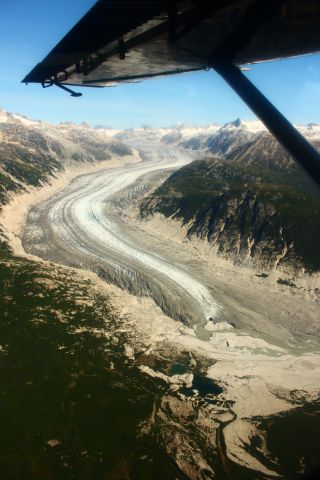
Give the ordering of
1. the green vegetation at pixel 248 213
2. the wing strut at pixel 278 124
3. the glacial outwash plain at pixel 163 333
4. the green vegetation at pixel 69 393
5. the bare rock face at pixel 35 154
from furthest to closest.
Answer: the bare rock face at pixel 35 154 < the green vegetation at pixel 248 213 < the glacial outwash plain at pixel 163 333 < the green vegetation at pixel 69 393 < the wing strut at pixel 278 124

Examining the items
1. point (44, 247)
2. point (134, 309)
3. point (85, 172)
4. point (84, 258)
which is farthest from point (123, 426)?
point (85, 172)

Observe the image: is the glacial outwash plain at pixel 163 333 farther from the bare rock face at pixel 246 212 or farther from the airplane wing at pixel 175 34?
the airplane wing at pixel 175 34

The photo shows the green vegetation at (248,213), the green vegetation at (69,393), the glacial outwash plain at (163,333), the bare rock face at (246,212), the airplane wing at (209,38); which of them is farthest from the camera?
the green vegetation at (248,213)

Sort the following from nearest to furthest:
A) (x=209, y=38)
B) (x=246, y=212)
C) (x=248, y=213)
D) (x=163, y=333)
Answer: (x=209, y=38)
(x=163, y=333)
(x=248, y=213)
(x=246, y=212)

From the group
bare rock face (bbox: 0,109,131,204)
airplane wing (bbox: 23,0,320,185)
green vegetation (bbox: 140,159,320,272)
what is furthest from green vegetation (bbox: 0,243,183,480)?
bare rock face (bbox: 0,109,131,204)

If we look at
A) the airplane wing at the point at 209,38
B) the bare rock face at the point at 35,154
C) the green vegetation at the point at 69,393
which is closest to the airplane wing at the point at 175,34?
the airplane wing at the point at 209,38

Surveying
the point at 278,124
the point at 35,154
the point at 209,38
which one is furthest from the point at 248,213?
the point at 35,154

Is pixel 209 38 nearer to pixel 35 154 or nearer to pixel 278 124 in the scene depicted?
pixel 278 124
